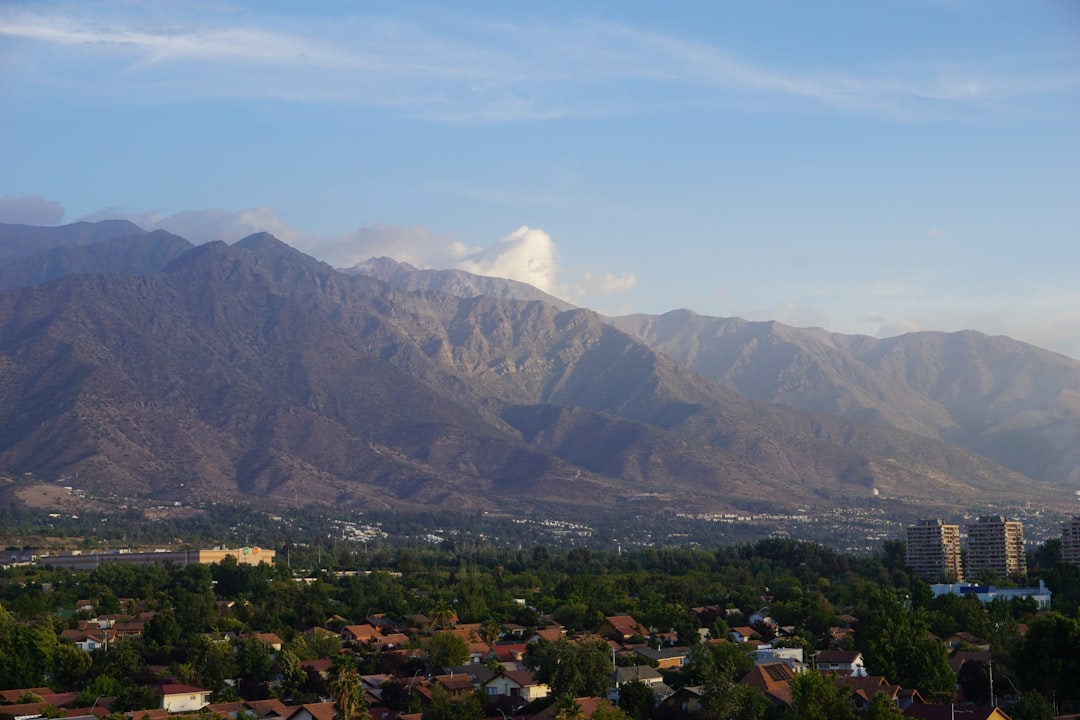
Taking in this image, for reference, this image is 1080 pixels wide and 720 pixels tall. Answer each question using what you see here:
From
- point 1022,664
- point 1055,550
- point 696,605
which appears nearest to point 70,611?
point 696,605

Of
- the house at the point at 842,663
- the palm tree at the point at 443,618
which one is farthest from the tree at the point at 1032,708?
the palm tree at the point at 443,618

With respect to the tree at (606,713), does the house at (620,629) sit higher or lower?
lower

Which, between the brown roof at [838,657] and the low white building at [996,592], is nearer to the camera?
the brown roof at [838,657]

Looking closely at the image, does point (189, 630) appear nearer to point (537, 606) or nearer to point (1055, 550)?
point (537, 606)

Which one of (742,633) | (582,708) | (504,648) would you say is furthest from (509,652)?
(582,708)

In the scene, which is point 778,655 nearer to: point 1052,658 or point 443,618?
point 1052,658

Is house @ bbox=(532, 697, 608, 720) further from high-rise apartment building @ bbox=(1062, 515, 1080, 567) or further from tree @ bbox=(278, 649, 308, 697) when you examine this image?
high-rise apartment building @ bbox=(1062, 515, 1080, 567)

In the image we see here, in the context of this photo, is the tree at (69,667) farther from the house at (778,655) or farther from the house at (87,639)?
the house at (778,655)

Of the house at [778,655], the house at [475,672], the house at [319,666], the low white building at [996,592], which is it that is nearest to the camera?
the house at [475,672]
